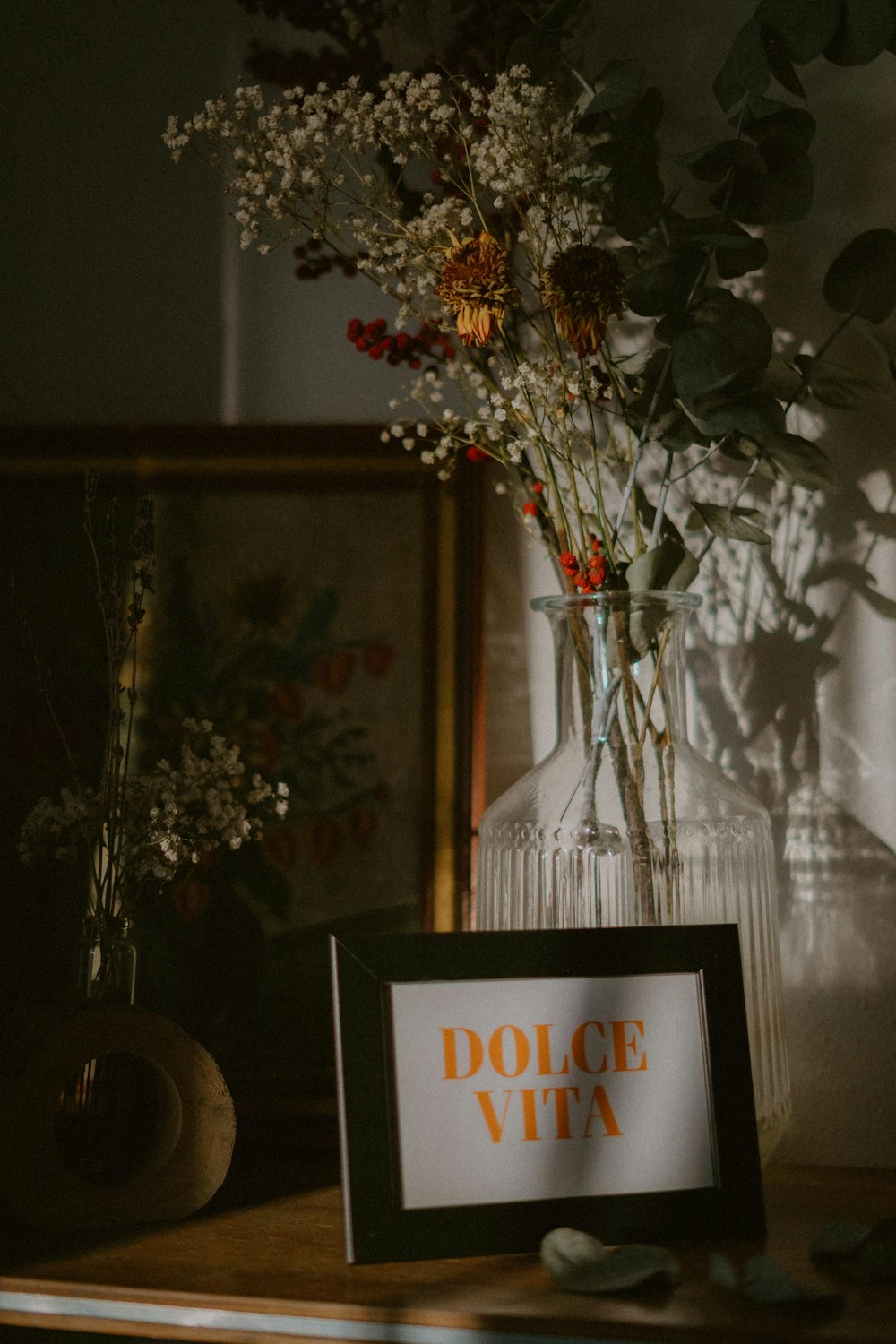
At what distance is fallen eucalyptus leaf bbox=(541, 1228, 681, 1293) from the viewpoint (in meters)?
0.72

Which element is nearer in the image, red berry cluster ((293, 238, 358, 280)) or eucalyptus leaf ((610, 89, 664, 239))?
eucalyptus leaf ((610, 89, 664, 239))

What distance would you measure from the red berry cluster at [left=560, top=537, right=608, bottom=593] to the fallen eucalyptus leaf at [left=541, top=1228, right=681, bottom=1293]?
51 centimetres

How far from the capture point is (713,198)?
947 mm

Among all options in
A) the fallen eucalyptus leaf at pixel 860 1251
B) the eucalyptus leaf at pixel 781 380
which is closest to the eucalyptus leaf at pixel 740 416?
the eucalyptus leaf at pixel 781 380

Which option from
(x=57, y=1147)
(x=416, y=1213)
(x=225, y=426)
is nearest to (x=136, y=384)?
(x=225, y=426)

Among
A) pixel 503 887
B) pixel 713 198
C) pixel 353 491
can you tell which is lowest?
pixel 503 887

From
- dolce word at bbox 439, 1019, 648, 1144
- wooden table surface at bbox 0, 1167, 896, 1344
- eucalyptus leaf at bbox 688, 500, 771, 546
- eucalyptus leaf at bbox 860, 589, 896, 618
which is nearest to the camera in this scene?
wooden table surface at bbox 0, 1167, 896, 1344

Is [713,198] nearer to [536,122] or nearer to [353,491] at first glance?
[536,122]

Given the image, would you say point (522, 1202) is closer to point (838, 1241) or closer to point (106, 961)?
point (838, 1241)

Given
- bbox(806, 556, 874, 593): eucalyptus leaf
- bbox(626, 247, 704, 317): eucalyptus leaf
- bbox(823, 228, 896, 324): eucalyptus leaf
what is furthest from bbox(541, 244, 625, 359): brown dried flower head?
bbox(806, 556, 874, 593): eucalyptus leaf

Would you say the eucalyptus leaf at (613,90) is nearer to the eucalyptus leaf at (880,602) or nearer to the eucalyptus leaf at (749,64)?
the eucalyptus leaf at (749,64)

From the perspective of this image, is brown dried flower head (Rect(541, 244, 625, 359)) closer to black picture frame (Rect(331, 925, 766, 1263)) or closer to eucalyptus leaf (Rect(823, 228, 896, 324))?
eucalyptus leaf (Rect(823, 228, 896, 324))

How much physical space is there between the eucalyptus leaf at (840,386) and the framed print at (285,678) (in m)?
0.36

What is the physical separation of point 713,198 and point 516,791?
0.53 metres
